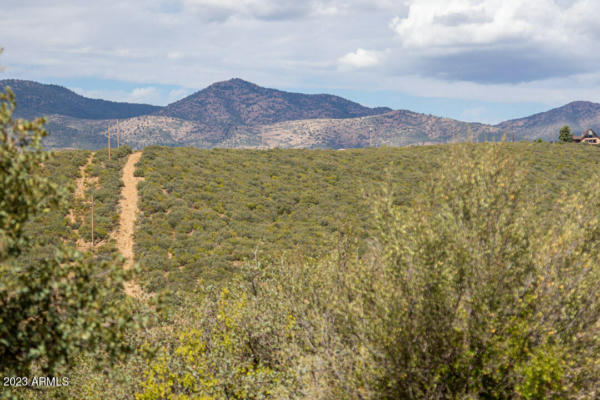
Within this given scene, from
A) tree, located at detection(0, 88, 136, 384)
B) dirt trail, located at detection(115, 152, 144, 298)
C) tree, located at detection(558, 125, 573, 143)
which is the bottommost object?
dirt trail, located at detection(115, 152, 144, 298)

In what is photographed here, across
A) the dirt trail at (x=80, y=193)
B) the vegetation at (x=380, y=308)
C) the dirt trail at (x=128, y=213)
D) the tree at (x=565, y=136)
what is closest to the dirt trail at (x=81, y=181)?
the dirt trail at (x=80, y=193)

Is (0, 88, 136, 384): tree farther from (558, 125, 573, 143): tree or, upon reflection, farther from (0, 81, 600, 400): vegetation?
(558, 125, 573, 143): tree

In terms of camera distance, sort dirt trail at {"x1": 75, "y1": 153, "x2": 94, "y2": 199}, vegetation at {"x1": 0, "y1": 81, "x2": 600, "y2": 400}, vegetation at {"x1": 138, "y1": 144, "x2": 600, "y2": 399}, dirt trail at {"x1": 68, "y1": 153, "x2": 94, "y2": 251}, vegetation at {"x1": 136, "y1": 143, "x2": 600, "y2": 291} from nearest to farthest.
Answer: vegetation at {"x1": 0, "y1": 81, "x2": 600, "y2": 400}
vegetation at {"x1": 138, "y1": 144, "x2": 600, "y2": 399}
vegetation at {"x1": 136, "y1": 143, "x2": 600, "y2": 291}
dirt trail at {"x1": 68, "y1": 153, "x2": 94, "y2": 251}
dirt trail at {"x1": 75, "y1": 153, "x2": 94, "y2": 199}

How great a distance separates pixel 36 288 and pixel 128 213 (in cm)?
3487

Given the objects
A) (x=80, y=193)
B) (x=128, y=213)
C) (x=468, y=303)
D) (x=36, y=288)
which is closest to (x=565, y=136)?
(x=128, y=213)

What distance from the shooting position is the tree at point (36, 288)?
6453mm

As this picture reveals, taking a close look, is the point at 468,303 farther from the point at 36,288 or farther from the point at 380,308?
the point at 36,288

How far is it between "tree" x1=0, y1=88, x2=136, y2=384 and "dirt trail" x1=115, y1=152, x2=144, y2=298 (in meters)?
23.7

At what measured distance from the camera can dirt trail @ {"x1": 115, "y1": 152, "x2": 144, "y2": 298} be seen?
34.1 metres

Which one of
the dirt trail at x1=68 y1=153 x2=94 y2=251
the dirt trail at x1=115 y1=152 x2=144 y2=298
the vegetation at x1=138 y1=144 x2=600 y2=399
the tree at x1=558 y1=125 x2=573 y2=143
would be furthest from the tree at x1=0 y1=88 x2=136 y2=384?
the tree at x1=558 y1=125 x2=573 y2=143

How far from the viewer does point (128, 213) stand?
3962 centimetres

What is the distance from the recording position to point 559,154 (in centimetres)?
7800

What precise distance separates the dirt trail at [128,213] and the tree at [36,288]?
23.7 m

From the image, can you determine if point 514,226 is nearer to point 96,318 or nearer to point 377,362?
point 377,362
